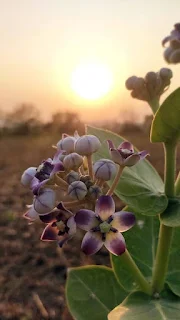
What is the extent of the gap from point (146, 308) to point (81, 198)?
33cm

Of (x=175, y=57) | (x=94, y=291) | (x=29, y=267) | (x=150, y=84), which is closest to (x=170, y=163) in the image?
(x=150, y=84)

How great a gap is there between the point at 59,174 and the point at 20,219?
1932 millimetres

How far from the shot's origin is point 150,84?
3.95 feet

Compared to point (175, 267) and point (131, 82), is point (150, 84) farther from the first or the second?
point (175, 267)

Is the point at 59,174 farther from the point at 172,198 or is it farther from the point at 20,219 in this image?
the point at 20,219

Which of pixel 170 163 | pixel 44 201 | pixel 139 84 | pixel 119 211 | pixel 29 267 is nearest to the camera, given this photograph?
pixel 44 201

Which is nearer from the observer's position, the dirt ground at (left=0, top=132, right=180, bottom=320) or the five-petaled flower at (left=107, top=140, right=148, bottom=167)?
the five-petaled flower at (left=107, top=140, right=148, bottom=167)

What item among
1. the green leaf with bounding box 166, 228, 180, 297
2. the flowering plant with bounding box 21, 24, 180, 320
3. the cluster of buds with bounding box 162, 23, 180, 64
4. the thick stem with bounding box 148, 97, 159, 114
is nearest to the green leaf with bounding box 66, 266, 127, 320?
the flowering plant with bounding box 21, 24, 180, 320

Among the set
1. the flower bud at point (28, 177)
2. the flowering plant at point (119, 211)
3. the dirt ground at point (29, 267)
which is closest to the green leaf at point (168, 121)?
the flowering plant at point (119, 211)

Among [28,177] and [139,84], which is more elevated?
[139,84]

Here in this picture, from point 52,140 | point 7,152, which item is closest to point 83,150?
point 7,152

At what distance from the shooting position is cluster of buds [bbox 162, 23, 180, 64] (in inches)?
51.2

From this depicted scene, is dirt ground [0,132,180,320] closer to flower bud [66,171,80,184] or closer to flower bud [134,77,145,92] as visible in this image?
flower bud [134,77,145,92]

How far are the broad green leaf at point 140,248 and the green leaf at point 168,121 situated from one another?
33 cm
